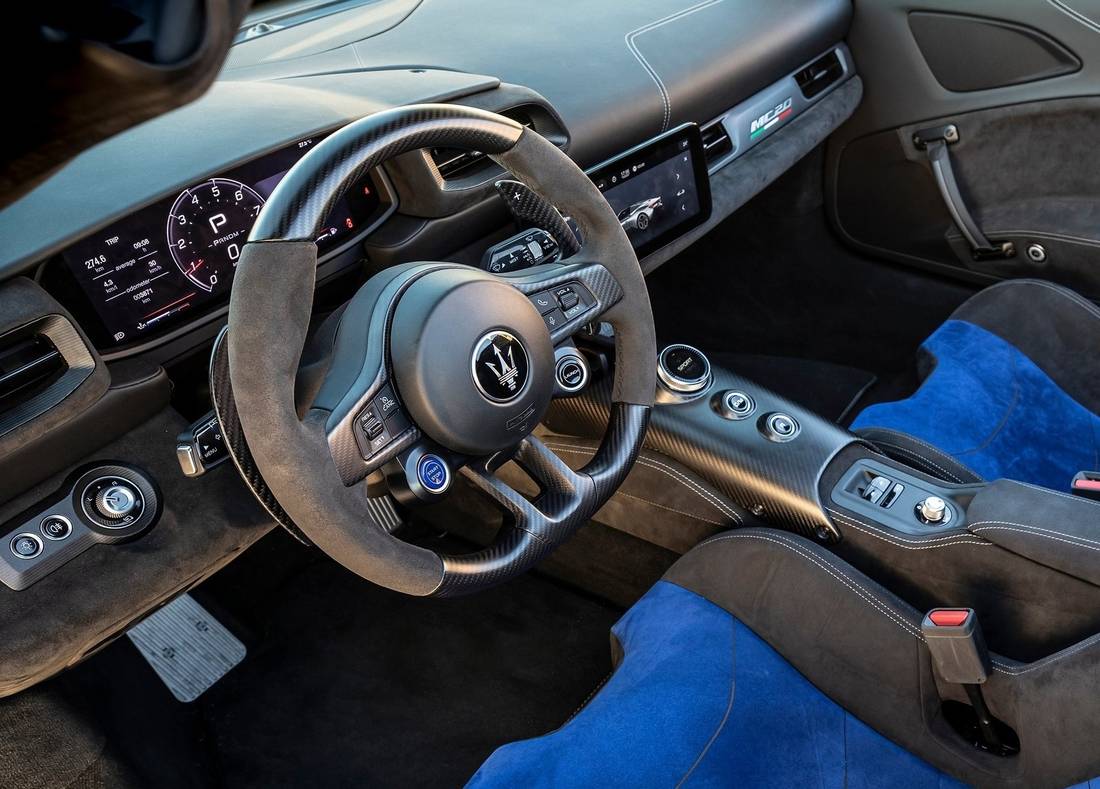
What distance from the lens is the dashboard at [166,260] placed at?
130 cm

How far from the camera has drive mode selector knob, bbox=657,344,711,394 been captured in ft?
5.44

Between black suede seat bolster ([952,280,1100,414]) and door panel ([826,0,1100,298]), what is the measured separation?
0.80 ft

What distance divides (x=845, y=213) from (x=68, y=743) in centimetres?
205

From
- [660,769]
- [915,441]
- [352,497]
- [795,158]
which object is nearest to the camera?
[352,497]

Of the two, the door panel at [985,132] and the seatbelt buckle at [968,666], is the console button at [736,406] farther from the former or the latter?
the door panel at [985,132]

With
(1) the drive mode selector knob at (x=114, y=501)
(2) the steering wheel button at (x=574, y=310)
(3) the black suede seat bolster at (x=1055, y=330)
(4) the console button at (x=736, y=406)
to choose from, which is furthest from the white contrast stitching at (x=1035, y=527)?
(1) the drive mode selector knob at (x=114, y=501)

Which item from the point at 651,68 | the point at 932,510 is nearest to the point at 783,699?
the point at 932,510

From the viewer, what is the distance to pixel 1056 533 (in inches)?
52.8

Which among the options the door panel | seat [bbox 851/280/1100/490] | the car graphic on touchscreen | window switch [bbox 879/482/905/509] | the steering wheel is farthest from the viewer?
the door panel

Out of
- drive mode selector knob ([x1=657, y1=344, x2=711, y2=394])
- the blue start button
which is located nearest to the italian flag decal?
drive mode selector knob ([x1=657, y1=344, x2=711, y2=394])

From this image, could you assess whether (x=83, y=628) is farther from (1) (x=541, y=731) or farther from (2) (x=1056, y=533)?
(2) (x=1056, y=533)

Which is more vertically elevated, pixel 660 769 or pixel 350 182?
pixel 350 182

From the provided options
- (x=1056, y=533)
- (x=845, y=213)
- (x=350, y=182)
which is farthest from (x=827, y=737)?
(x=845, y=213)

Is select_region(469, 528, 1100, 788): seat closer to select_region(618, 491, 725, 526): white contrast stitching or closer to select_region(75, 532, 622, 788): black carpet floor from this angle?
select_region(618, 491, 725, 526): white contrast stitching
